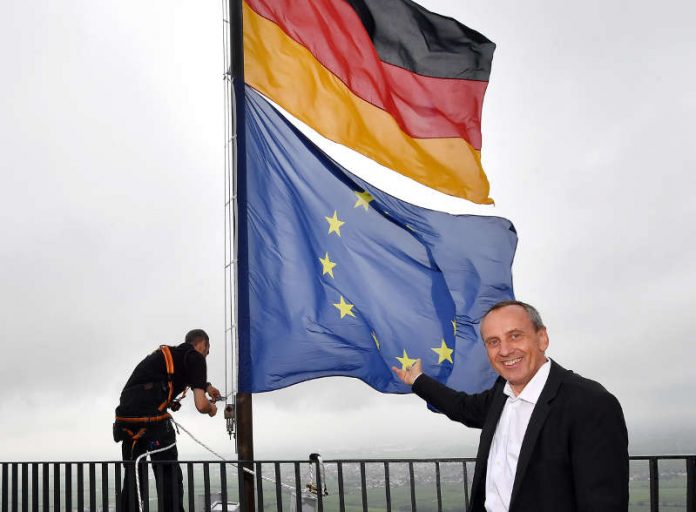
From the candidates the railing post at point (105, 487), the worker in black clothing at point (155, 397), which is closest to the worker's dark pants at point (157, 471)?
the worker in black clothing at point (155, 397)

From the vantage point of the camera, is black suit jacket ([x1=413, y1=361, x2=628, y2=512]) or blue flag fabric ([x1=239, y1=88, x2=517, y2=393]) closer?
black suit jacket ([x1=413, y1=361, x2=628, y2=512])

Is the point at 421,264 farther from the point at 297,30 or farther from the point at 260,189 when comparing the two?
the point at 297,30

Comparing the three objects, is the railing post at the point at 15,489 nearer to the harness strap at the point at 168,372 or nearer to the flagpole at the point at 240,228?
the harness strap at the point at 168,372

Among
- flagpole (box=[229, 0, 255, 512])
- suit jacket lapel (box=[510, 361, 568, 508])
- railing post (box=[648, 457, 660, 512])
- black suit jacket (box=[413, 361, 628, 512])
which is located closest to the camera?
black suit jacket (box=[413, 361, 628, 512])

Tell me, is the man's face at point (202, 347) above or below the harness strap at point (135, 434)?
above

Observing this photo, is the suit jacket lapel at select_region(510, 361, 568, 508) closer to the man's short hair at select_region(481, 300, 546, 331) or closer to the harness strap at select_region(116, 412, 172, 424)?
the man's short hair at select_region(481, 300, 546, 331)

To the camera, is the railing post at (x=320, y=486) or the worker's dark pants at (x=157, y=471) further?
the worker's dark pants at (x=157, y=471)

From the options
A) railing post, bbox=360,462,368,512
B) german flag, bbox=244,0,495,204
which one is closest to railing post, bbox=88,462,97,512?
railing post, bbox=360,462,368,512

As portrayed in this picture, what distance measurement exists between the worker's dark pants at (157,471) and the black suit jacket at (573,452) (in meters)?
4.14

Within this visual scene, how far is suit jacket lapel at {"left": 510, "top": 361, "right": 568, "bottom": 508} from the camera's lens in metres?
2.98

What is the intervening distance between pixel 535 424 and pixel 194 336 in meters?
4.75

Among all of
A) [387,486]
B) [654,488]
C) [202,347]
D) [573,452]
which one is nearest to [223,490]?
[387,486]

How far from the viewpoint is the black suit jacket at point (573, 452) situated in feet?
9.23

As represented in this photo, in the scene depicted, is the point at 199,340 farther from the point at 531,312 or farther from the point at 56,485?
the point at 531,312
